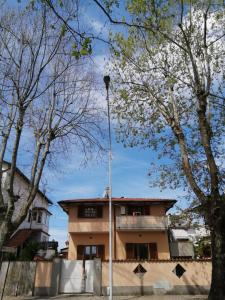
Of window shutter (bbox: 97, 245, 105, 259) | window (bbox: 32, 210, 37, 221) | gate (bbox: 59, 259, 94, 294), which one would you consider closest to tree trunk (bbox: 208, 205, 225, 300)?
gate (bbox: 59, 259, 94, 294)

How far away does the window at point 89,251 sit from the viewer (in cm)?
2738

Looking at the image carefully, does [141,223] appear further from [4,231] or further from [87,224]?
[4,231]

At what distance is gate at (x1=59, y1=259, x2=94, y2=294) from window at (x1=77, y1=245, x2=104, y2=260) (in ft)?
26.4

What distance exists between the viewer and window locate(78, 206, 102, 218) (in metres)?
28.9

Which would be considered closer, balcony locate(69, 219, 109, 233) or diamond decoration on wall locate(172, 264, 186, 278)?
diamond decoration on wall locate(172, 264, 186, 278)

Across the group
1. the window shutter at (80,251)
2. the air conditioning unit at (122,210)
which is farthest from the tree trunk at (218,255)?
the air conditioning unit at (122,210)

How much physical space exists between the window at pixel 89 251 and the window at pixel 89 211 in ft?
8.81

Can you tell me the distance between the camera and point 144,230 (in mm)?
27953

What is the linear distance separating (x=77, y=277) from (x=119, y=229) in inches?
356

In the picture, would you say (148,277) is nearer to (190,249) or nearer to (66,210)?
(190,249)

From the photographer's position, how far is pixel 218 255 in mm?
11414

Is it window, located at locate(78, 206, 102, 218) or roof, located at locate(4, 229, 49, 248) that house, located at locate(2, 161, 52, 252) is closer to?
roof, located at locate(4, 229, 49, 248)

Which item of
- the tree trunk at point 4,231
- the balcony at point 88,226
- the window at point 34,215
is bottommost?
the tree trunk at point 4,231

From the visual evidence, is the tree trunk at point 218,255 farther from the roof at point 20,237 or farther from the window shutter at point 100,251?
the roof at point 20,237
